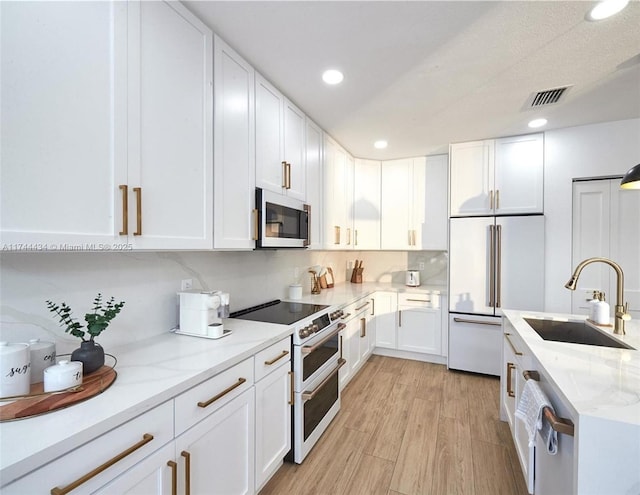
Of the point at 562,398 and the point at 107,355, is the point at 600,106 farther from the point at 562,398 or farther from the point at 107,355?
the point at 107,355

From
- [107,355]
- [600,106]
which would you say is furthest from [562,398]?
[600,106]

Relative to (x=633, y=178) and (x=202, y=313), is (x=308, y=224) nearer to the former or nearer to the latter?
(x=202, y=313)

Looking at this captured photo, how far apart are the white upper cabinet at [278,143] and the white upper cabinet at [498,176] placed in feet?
6.13

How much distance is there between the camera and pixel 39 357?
3.36 ft

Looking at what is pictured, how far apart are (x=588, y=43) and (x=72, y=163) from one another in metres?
2.58

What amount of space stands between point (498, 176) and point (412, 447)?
107 inches

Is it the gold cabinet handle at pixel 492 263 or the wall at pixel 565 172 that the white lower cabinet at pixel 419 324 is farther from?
the wall at pixel 565 172

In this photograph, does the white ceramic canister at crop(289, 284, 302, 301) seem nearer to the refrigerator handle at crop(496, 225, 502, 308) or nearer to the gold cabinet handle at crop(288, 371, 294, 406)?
the gold cabinet handle at crop(288, 371, 294, 406)

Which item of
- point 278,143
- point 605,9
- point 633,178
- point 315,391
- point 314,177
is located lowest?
point 315,391

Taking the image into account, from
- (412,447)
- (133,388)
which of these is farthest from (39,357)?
(412,447)

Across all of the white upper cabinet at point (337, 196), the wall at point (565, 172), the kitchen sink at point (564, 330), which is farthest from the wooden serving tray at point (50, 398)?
the wall at point (565, 172)

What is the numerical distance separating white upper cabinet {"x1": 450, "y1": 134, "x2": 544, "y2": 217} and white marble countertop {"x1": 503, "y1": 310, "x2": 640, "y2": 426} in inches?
68.5

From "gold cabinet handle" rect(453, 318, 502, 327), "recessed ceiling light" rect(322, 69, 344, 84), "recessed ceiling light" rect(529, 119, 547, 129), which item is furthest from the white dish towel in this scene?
"recessed ceiling light" rect(529, 119, 547, 129)

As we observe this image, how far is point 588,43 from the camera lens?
1.63 metres
